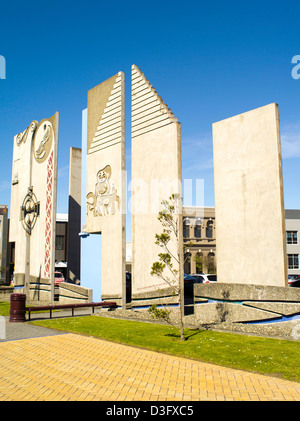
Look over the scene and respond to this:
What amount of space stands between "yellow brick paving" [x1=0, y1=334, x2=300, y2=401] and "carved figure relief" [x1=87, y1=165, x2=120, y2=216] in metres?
10.0

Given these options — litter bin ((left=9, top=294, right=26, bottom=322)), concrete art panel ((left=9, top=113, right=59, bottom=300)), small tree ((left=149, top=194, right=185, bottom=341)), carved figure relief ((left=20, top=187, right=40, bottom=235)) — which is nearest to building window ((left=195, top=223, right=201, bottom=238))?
concrete art panel ((left=9, top=113, right=59, bottom=300))

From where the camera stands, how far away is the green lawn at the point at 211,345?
852 cm

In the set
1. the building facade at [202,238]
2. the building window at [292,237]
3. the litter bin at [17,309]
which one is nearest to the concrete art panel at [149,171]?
the litter bin at [17,309]

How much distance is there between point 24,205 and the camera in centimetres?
2623

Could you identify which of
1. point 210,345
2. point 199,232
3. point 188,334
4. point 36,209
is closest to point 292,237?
point 199,232

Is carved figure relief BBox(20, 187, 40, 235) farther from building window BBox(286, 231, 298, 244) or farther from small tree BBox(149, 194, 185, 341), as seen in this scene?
building window BBox(286, 231, 298, 244)

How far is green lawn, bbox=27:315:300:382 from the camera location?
852cm

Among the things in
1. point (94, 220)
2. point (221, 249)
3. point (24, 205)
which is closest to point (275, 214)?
point (221, 249)

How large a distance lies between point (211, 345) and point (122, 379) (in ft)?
11.4

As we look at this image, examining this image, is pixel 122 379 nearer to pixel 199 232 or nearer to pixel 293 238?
pixel 199 232

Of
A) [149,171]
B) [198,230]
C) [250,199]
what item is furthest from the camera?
[198,230]

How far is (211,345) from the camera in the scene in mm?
10492
